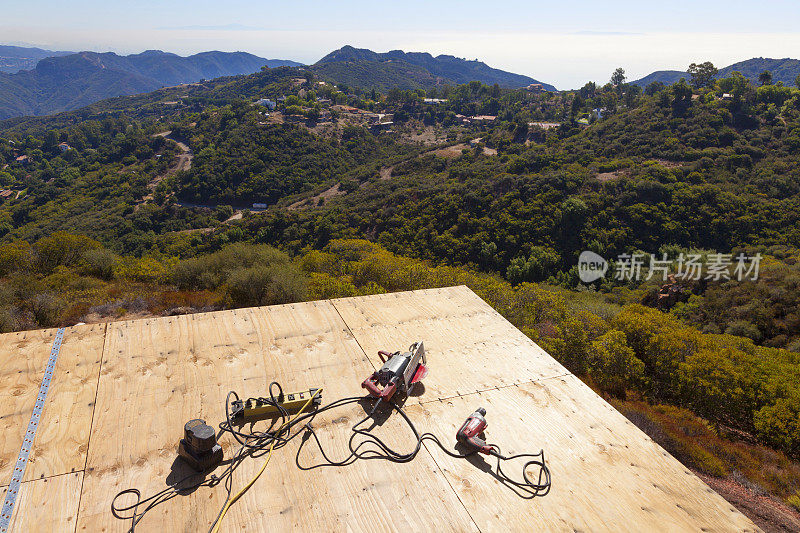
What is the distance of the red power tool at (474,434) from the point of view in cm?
359

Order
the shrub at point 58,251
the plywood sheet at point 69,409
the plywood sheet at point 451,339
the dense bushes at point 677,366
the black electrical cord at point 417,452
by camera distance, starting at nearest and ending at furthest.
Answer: the plywood sheet at point 69,409 → the black electrical cord at point 417,452 → the plywood sheet at point 451,339 → the dense bushes at point 677,366 → the shrub at point 58,251

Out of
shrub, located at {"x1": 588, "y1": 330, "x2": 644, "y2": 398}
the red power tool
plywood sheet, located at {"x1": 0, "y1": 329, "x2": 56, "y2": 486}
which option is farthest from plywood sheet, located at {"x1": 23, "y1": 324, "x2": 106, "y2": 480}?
shrub, located at {"x1": 588, "y1": 330, "x2": 644, "y2": 398}

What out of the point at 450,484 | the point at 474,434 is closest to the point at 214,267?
the point at 474,434

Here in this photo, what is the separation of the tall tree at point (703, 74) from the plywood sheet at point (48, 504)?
299 feet

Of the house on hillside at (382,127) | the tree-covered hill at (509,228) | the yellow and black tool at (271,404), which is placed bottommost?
the tree-covered hill at (509,228)

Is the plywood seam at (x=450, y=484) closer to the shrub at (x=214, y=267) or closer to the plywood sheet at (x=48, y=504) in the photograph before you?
the plywood sheet at (x=48, y=504)

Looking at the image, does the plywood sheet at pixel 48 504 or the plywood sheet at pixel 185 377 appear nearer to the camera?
the plywood sheet at pixel 48 504

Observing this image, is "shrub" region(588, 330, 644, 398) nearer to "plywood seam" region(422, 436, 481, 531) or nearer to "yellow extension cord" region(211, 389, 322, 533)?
"plywood seam" region(422, 436, 481, 531)

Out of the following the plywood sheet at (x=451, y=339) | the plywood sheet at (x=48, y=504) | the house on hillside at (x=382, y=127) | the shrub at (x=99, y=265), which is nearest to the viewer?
the plywood sheet at (x=48, y=504)

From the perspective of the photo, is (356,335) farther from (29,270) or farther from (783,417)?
(29,270)

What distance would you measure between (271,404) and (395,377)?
4.22 ft

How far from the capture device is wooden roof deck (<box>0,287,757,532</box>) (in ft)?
9.95

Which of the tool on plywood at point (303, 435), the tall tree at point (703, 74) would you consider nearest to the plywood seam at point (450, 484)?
the tool on plywood at point (303, 435)

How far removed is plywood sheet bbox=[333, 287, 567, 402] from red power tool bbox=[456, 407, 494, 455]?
0.63 metres
